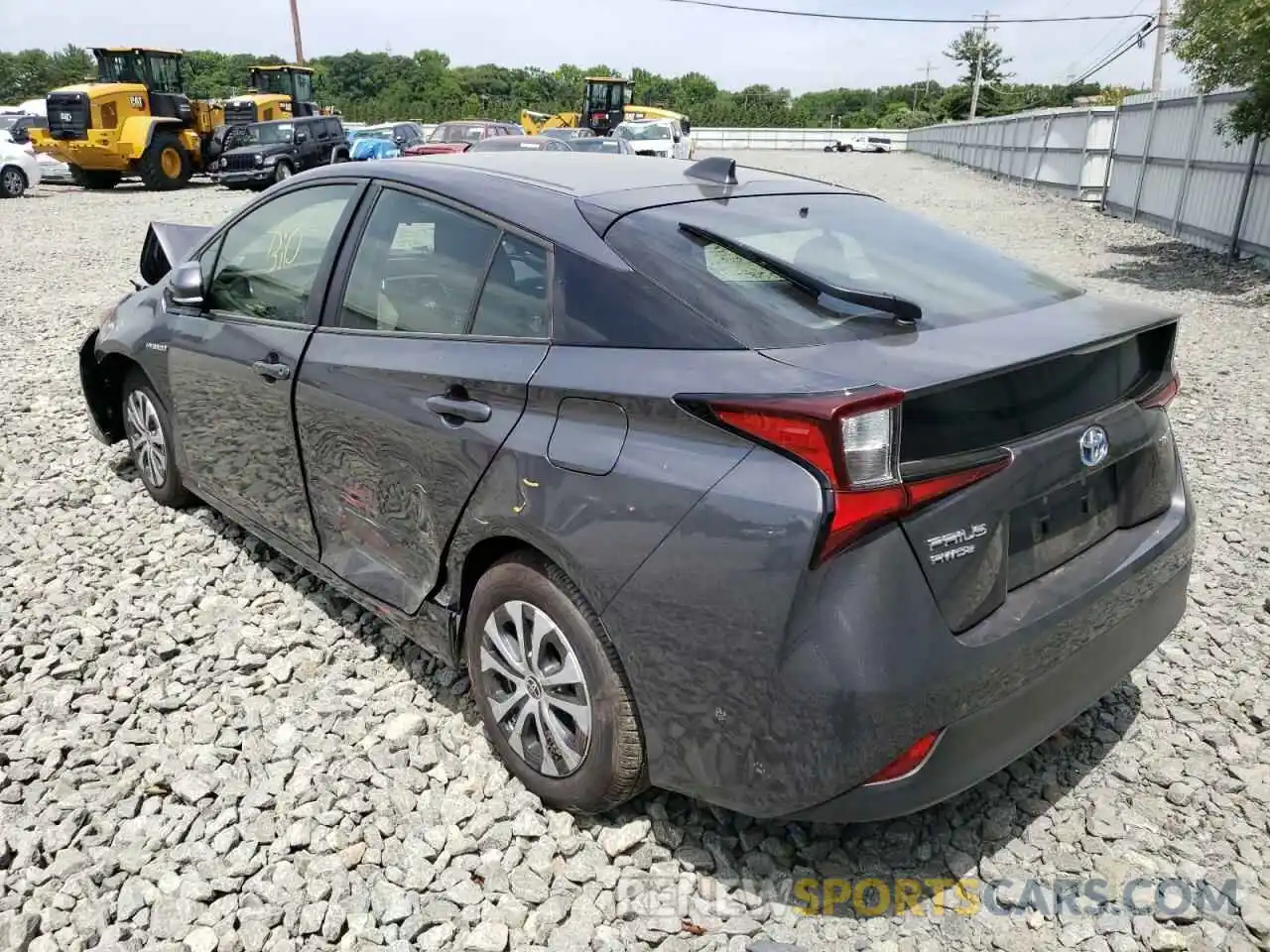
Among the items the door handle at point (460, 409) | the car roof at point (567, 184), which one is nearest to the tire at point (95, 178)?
the car roof at point (567, 184)

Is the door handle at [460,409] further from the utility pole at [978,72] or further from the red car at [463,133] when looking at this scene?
the utility pole at [978,72]

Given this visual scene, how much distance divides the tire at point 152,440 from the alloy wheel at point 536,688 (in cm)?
241

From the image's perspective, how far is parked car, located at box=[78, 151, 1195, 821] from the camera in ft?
6.36

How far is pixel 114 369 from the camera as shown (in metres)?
4.66

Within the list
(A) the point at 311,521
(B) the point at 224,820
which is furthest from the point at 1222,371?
(B) the point at 224,820

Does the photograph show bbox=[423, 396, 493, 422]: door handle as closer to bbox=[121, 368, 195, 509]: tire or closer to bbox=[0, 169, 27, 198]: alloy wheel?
bbox=[121, 368, 195, 509]: tire

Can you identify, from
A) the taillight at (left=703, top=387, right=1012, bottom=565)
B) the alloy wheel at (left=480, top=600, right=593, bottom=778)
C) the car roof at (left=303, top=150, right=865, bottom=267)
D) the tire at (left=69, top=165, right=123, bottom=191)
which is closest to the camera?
the taillight at (left=703, top=387, right=1012, bottom=565)

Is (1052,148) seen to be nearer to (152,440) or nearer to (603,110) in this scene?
(603,110)

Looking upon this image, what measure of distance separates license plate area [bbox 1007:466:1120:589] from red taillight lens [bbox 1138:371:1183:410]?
0.22m

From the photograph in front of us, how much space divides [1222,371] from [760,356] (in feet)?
21.3

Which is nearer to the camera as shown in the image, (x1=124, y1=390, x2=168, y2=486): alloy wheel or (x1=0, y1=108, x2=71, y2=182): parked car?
(x1=124, y1=390, x2=168, y2=486): alloy wheel

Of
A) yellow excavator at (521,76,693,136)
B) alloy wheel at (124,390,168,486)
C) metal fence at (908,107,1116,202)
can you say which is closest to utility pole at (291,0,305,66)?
yellow excavator at (521,76,693,136)

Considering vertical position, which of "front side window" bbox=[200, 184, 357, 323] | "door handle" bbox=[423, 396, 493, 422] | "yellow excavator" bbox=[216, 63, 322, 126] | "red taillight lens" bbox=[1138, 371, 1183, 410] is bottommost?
"door handle" bbox=[423, 396, 493, 422]

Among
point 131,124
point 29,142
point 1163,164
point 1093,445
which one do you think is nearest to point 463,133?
point 131,124
